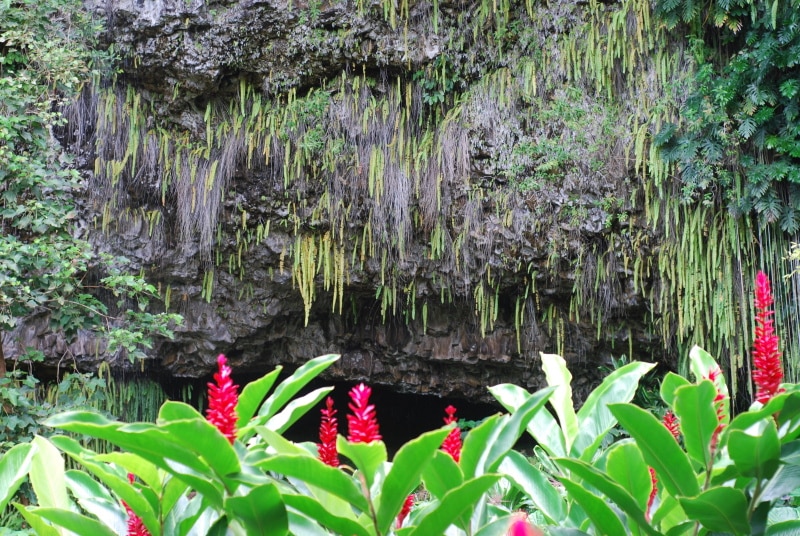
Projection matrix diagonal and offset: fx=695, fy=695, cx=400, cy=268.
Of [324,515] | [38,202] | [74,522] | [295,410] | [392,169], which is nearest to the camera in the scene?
[324,515]

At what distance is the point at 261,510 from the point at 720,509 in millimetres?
737

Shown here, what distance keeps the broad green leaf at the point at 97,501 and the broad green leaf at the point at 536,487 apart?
2.52 ft

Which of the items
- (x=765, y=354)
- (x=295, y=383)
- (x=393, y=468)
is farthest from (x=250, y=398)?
(x=765, y=354)

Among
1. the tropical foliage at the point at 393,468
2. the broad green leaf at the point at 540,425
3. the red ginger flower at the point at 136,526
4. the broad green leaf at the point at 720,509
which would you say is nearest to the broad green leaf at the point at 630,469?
the tropical foliage at the point at 393,468

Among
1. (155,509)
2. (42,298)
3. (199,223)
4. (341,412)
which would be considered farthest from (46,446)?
(341,412)

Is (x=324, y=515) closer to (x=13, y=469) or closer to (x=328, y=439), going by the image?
(x=328, y=439)

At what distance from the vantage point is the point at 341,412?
736cm

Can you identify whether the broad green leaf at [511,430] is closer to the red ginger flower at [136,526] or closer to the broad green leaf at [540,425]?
the broad green leaf at [540,425]

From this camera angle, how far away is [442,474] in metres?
1.14

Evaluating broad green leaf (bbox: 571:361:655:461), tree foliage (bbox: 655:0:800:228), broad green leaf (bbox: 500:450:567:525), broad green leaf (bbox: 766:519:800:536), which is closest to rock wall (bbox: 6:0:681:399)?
tree foliage (bbox: 655:0:800:228)

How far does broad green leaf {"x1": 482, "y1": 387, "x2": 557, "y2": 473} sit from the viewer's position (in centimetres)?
118

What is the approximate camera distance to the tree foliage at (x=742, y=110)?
4.47 metres

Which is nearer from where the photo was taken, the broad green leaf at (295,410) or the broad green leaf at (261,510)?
the broad green leaf at (261,510)

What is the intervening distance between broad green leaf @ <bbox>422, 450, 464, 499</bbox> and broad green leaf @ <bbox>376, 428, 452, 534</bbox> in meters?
0.05
